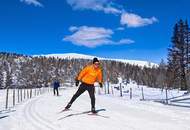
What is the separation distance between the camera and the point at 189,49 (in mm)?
59188

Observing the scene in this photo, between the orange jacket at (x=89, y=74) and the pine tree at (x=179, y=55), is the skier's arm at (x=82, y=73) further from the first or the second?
the pine tree at (x=179, y=55)

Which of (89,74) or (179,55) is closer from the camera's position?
(89,74)

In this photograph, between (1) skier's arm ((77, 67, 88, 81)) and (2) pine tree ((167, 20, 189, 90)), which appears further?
(2) pine tree ((167, 20, 189, 90))

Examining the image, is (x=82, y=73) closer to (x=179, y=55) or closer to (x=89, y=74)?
(x=89, y=74)

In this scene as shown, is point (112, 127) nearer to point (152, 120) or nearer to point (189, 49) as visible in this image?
point (152, 120)

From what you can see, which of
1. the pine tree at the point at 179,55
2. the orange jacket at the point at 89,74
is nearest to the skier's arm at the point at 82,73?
the orange jacket at the point at 89,74

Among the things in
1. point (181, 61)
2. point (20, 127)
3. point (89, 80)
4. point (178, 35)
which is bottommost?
point (20, 127)

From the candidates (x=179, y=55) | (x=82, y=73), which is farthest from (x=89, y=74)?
(x=179, y=55)

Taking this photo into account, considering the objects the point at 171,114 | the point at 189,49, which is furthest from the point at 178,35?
the point at 171,114

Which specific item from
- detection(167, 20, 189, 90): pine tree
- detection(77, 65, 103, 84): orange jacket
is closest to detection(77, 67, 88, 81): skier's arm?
detection(77, 65, 103, 84): orange jacket

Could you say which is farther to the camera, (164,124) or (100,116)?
(100,116)

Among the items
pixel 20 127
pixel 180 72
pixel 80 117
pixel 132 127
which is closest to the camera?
pixel 132 127

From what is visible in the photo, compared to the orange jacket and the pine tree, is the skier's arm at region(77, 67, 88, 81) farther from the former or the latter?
the pine tree

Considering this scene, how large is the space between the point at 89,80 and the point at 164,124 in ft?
12.4
